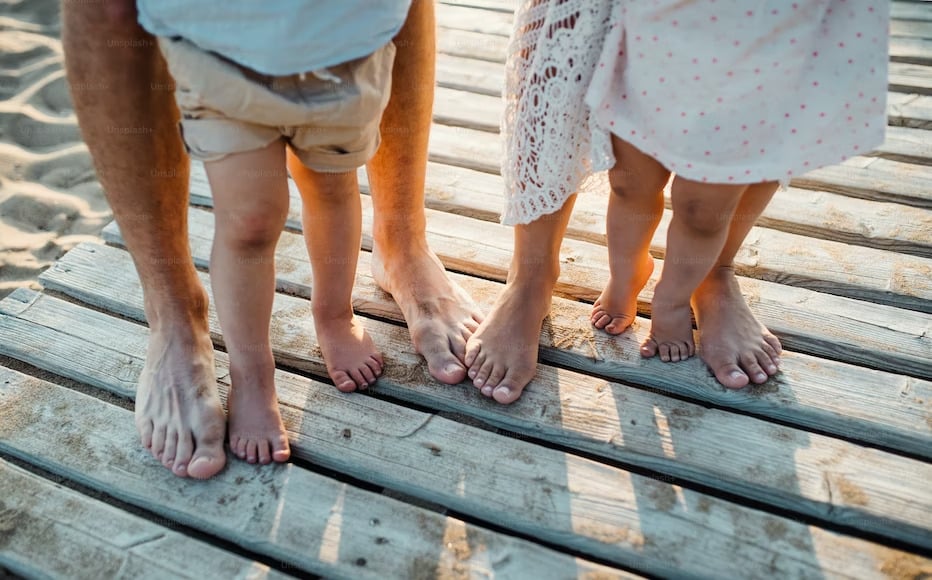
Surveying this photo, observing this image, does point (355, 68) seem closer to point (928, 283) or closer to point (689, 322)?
point (689, 322)

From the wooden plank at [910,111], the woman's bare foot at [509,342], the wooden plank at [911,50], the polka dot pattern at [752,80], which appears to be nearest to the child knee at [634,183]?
the polka dot pattern at [752,80]

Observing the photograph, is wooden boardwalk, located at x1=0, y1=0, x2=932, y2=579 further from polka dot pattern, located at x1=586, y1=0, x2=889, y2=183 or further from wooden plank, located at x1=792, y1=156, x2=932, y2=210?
polka dot pattern, located at x1=586, y1=0, x2=889, y2=183

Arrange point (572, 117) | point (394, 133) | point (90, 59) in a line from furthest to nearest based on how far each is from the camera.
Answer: point (394, 133) → point (572, 117) → point (90, 59)

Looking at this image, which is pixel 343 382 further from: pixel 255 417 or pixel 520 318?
pixel 520 318

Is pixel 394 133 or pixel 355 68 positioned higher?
pixel 355 68

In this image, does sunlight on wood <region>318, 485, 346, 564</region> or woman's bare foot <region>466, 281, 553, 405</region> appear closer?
sunlight on wood <region>318, 485, 346, 564</region>

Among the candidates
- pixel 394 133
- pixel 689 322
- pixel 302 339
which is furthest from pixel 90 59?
pixel 689 322

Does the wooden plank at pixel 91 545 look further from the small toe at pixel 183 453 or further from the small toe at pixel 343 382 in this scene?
the small toe at pixel 343 382

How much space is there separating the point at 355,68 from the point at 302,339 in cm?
75

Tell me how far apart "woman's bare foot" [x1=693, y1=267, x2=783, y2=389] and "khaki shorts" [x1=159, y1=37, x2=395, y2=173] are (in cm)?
83

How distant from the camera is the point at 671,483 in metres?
1.32

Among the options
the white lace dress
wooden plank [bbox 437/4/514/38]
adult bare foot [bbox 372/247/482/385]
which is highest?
the white lace dress

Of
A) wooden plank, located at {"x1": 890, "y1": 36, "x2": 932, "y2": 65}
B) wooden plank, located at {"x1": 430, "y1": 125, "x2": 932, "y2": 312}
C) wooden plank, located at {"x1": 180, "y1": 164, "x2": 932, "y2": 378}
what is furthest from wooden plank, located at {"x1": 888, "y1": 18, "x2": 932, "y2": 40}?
wooden plank, located at {"x1": 180, "y1": 164, "x2": 932, "y2": 378}

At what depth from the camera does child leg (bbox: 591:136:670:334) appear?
4.49 ft
